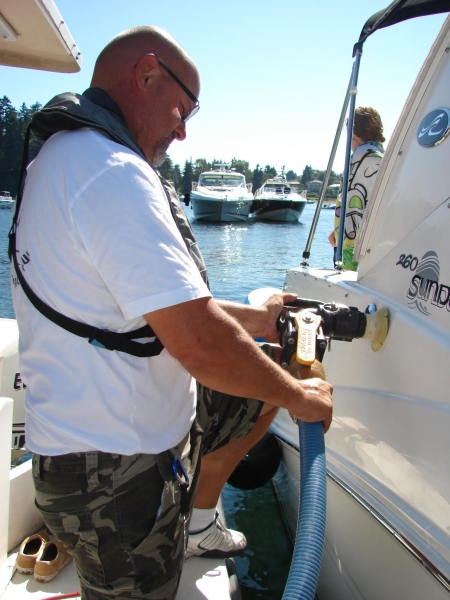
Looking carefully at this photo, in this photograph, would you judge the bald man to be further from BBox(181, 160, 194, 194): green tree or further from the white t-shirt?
BBox(181, 160, 194, 194): green tree

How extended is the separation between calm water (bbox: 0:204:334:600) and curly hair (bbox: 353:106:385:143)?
2.90 m

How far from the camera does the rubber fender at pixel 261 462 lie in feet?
10.5

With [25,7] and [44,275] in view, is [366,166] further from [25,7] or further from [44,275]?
[44,275]

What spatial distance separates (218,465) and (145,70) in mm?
1653

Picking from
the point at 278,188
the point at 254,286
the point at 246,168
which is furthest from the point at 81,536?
the point at 246,168

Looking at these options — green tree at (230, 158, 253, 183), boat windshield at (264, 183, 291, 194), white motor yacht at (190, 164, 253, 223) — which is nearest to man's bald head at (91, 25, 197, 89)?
white motor yacht at (190, 164, 253, 223)

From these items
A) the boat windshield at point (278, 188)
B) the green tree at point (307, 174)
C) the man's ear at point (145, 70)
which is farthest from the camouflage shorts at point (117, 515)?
the green tree at point (307, 174)

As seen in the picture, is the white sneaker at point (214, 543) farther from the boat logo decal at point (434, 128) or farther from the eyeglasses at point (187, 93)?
the boat logo decal at point (434, 128)

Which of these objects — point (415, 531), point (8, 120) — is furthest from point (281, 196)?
point (415, 531)

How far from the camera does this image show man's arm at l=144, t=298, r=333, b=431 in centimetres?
124

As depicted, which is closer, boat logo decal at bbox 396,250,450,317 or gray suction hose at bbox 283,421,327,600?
gray suction hose at bbox 283,421,327,600

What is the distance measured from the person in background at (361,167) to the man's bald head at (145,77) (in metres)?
2.17

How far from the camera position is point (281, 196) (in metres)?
42.3

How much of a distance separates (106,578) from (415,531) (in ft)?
3.20
